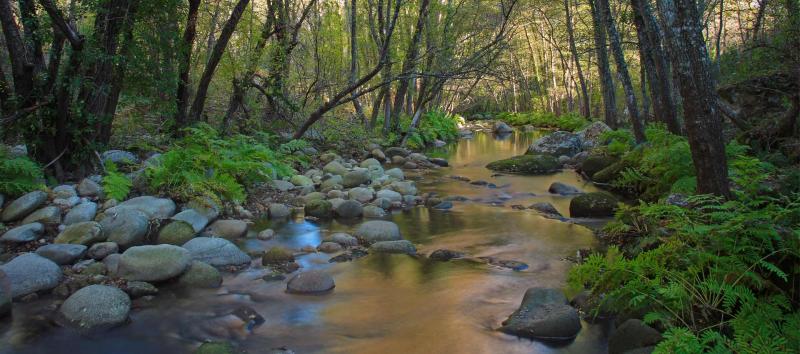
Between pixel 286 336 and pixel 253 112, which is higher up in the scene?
pixel 253 112

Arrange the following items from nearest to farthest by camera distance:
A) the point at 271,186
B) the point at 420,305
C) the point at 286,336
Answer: the point at 286,336, the point at 420,305, the point at 271,186

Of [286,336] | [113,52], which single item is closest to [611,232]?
[286,336]

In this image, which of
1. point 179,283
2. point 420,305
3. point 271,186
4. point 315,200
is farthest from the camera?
point 271,186

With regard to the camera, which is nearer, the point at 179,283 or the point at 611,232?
the point at 179,283

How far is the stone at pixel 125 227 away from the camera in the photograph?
700 centimetres

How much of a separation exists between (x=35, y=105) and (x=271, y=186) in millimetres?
4066

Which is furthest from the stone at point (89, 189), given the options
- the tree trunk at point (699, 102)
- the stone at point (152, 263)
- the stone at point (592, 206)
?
the tree trunk at point (699, 102)

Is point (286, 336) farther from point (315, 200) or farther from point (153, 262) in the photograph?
point (315, 200)

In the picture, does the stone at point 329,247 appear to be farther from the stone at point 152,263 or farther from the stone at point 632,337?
the stone at point 632,337

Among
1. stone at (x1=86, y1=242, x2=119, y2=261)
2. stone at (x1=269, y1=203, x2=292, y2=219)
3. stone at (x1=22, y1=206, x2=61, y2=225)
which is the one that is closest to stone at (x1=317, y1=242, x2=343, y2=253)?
stone at (x1=269, y1=203, x2=292, y2=219)

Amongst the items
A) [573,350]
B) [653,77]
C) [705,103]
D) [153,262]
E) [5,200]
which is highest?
[653,77]

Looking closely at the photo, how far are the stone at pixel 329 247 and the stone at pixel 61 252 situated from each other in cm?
275

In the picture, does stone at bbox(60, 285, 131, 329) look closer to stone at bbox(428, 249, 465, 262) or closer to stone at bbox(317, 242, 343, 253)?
stone at bbox(317, 242, 343, 253)

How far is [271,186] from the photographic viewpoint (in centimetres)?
1098
